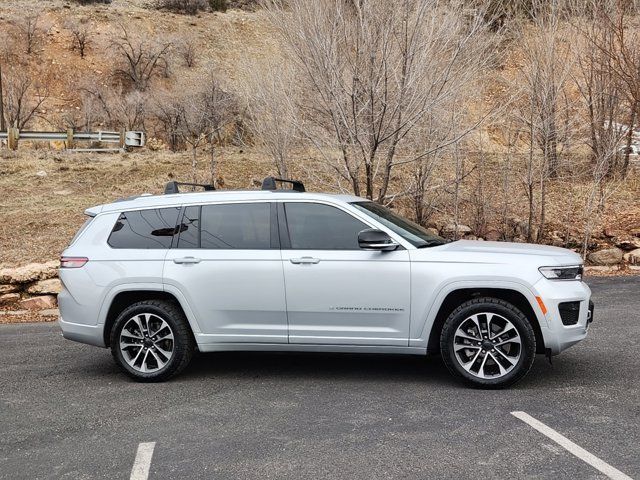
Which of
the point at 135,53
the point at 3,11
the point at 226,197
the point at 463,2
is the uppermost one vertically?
the point at 3,11

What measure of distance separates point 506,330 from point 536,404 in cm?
66

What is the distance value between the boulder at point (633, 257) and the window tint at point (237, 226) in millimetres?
11166

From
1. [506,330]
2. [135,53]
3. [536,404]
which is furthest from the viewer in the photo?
[135,53]

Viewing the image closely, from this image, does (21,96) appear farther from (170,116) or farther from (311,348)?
(311,348)

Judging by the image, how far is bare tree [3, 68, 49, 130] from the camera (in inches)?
1419

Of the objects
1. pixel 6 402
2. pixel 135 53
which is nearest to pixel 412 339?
pixel 6 402

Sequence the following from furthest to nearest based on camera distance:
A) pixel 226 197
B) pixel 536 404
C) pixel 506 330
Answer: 1. pixel 226 197
2. pixel 506 330
3. pixel 536 404

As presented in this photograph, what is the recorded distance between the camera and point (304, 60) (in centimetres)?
1145

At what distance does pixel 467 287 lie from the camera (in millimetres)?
5801

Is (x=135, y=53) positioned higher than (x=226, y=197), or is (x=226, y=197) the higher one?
(x=135, y=53)

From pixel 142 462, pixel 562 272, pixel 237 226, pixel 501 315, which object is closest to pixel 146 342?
pixel 237 226

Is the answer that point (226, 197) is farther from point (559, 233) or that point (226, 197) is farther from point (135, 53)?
point (135, 53)

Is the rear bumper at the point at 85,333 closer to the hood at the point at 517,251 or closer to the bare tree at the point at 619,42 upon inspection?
the hood at the point at 517,251

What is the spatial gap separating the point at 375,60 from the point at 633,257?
309 inches
